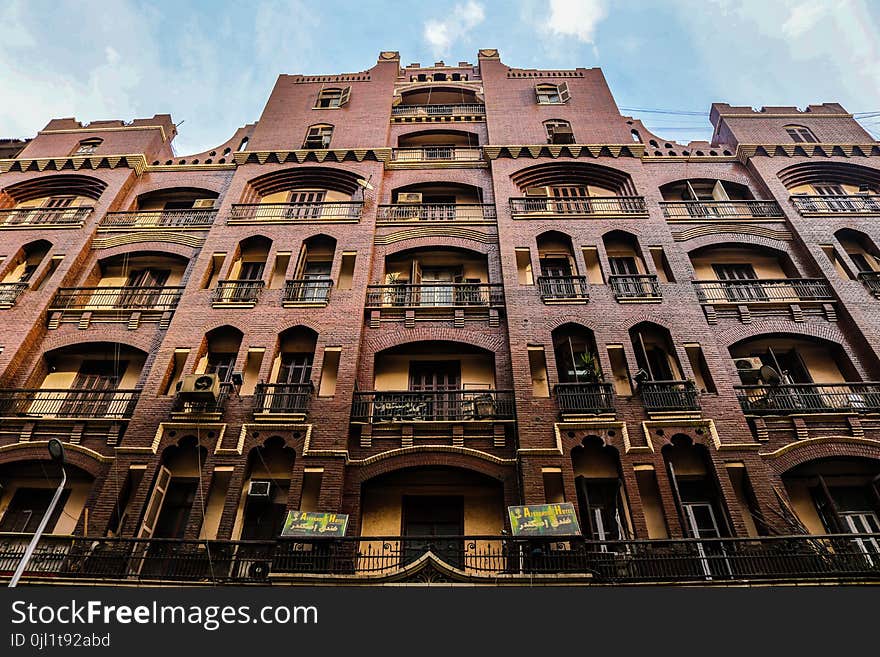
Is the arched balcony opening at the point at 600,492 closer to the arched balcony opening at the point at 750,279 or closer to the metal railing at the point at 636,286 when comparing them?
the metal railing at the point at 636,286

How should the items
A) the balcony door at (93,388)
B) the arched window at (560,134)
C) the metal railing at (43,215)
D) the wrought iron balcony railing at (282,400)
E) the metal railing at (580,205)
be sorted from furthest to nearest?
1. the arched window at (560,134)
2. the metal railing at (43,215)
3. the metal railing at (580,205)
4. the balcony door at (93,388)
5. the wrought iron balcony railing at (282,400)

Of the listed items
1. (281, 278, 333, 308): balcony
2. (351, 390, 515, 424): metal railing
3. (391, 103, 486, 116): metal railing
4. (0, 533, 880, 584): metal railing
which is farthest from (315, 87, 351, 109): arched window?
(0, 533, 880, 584): metal railing

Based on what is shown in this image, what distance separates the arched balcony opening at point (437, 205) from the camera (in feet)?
69.8

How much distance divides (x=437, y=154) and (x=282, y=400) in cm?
1427

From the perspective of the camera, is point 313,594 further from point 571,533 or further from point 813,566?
point 813,566

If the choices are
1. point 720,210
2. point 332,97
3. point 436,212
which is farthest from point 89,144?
point 720,210

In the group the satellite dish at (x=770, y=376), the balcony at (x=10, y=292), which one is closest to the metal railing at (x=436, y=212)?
the satellite dish at (x=770, y=376)

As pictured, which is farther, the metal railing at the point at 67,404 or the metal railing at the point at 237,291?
the metal railing at the point at 237,291

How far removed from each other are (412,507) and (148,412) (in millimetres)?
7572

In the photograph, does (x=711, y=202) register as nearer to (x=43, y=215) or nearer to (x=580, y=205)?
(x=580, y=205)

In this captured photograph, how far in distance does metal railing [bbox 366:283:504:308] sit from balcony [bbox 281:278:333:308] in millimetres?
1405

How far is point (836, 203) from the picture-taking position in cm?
2141

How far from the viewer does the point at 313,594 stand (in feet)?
33.3

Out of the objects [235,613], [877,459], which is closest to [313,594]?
[235,613]
